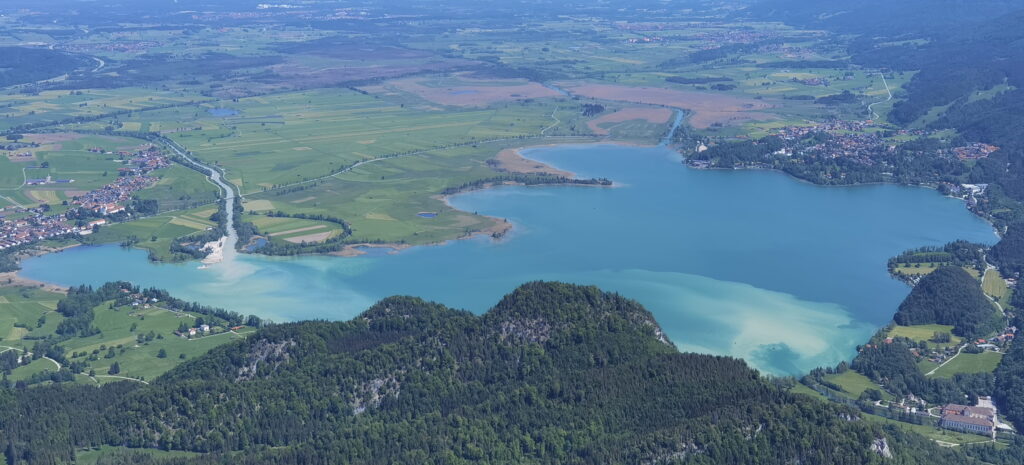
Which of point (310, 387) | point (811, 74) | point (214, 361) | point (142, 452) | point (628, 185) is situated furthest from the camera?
point (811, 74)

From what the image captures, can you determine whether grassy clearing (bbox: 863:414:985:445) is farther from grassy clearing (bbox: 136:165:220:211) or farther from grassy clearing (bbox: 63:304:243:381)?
grassy clearing (bbox: 136:165:220:211)

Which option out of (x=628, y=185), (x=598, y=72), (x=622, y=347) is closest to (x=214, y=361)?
(x=622, y=347)

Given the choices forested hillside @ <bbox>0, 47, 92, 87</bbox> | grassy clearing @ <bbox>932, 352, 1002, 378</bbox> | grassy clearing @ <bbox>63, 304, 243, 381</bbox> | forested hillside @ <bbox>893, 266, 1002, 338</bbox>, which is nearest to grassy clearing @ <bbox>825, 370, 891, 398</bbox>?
grassy clearing @ <bbox>932, 352, 1002, 378</bbox>

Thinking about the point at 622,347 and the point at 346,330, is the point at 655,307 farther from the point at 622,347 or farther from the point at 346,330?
the point at 346,330

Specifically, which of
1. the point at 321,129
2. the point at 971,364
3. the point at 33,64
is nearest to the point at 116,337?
the point at 971,364

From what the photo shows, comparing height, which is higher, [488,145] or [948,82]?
[948,82]

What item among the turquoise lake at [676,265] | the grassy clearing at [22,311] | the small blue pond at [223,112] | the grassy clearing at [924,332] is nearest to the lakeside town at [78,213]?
the turquoise lake at [676,265]

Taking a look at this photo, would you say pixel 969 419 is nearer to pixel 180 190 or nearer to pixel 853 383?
pixel 853 383
